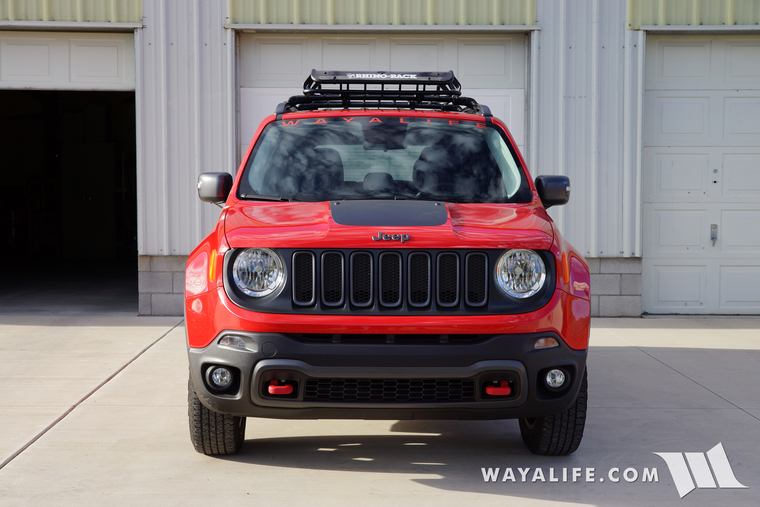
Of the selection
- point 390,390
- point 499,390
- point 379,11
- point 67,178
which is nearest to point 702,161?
point 379,11

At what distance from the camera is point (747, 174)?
9336 mm

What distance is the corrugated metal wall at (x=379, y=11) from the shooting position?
29.9ft

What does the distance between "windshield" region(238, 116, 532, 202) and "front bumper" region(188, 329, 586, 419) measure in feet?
3.59

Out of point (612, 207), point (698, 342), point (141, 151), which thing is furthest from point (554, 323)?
point (141, 151)

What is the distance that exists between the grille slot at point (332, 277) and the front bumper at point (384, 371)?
0.23 m

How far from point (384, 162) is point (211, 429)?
1.84 meters

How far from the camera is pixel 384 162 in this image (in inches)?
178

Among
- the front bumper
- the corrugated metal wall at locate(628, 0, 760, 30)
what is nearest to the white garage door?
the corrugated metal wall at locate(628, 0, 760, 30)

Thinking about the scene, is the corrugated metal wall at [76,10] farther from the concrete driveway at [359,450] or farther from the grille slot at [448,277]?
the grille slot at [448,277]

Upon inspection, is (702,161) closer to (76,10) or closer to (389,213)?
(389,213)

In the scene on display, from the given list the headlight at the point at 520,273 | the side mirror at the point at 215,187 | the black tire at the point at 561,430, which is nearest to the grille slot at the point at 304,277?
the headlight at the point at 520,273

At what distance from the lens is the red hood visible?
346 centimetres

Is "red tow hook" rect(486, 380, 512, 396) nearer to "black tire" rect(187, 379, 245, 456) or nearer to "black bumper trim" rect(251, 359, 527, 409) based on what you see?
"black bumper trim" rect(251, 359, 527, 409)

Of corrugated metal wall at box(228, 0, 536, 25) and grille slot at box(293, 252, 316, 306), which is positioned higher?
corrugated metal wall at box(228, 0, 536, 25)
